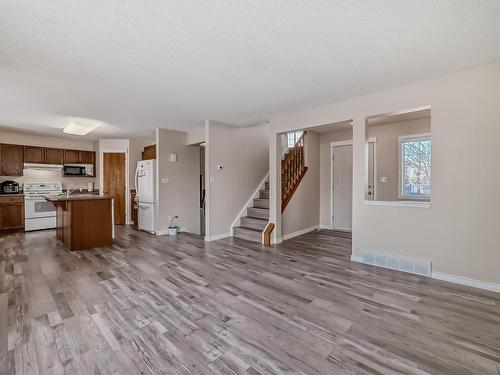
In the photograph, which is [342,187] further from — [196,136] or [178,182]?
[178,182]

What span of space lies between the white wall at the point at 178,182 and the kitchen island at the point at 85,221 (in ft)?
3.72

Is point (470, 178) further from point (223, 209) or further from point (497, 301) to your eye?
point (223, 209)

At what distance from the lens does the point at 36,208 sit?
19.5 feet

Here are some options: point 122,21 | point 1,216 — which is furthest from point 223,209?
point 1,216

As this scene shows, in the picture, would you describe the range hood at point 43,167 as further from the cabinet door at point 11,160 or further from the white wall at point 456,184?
the white wall at point 456,184

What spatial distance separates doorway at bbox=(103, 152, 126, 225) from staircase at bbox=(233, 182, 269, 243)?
3716 mm

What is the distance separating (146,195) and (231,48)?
4541mm

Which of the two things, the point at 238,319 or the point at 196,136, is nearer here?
the point at 238,319

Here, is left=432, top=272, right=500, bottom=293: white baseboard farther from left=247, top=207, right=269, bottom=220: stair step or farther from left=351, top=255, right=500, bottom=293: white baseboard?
left=247, top=207, right=269, bottom=220: stair step

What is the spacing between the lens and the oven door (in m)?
5.83

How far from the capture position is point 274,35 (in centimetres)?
206

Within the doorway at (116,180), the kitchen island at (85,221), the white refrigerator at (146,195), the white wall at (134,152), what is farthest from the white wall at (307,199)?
the doorway at (116,180)

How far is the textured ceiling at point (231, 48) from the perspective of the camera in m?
1.77

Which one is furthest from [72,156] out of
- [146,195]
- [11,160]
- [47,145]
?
[146,195]
